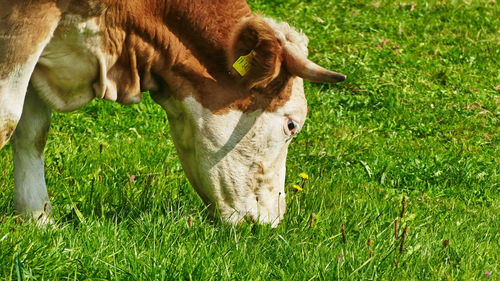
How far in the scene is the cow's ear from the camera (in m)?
5.43

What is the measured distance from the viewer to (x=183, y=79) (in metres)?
5.61

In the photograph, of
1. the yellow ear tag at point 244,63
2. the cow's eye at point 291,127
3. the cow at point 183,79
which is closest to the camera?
the cow at point 183,79

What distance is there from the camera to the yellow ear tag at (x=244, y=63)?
548 centimetres

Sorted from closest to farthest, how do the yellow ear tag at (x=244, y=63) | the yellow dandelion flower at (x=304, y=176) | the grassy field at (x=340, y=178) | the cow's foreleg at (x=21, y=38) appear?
the grassy field at (x=340, y=178) → the cow's foreleg at (x=21, y=38) → the yellow ear tag at (x=244, y=63) → the yellow dandelion flower at (x=304, y=176)

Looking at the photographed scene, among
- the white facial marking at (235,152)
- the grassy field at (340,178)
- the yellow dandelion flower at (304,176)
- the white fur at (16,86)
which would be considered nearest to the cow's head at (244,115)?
the white facial marking at (235,152)

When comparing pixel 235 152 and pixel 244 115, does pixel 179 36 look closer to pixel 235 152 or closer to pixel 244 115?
pixel 244 115

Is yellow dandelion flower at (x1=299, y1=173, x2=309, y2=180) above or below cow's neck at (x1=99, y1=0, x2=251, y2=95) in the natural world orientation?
below

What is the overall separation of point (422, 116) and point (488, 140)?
0.72 meters

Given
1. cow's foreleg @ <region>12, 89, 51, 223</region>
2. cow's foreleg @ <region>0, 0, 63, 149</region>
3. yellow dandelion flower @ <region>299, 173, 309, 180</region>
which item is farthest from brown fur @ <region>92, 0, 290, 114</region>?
yellow dandelion flower @ <region>299, 173, 309, 180</region>

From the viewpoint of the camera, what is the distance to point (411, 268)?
4984 mm

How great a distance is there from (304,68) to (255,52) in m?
0.29

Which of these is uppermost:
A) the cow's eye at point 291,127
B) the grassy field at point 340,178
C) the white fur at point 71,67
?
the white fur at point 71,67

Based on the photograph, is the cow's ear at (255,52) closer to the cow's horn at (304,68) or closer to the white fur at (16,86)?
the cow's horn at (304,68)

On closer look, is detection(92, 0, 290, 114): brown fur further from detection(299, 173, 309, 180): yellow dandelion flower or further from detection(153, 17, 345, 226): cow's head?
detection(299, 173, 309, 180): yellow dandelion flower
